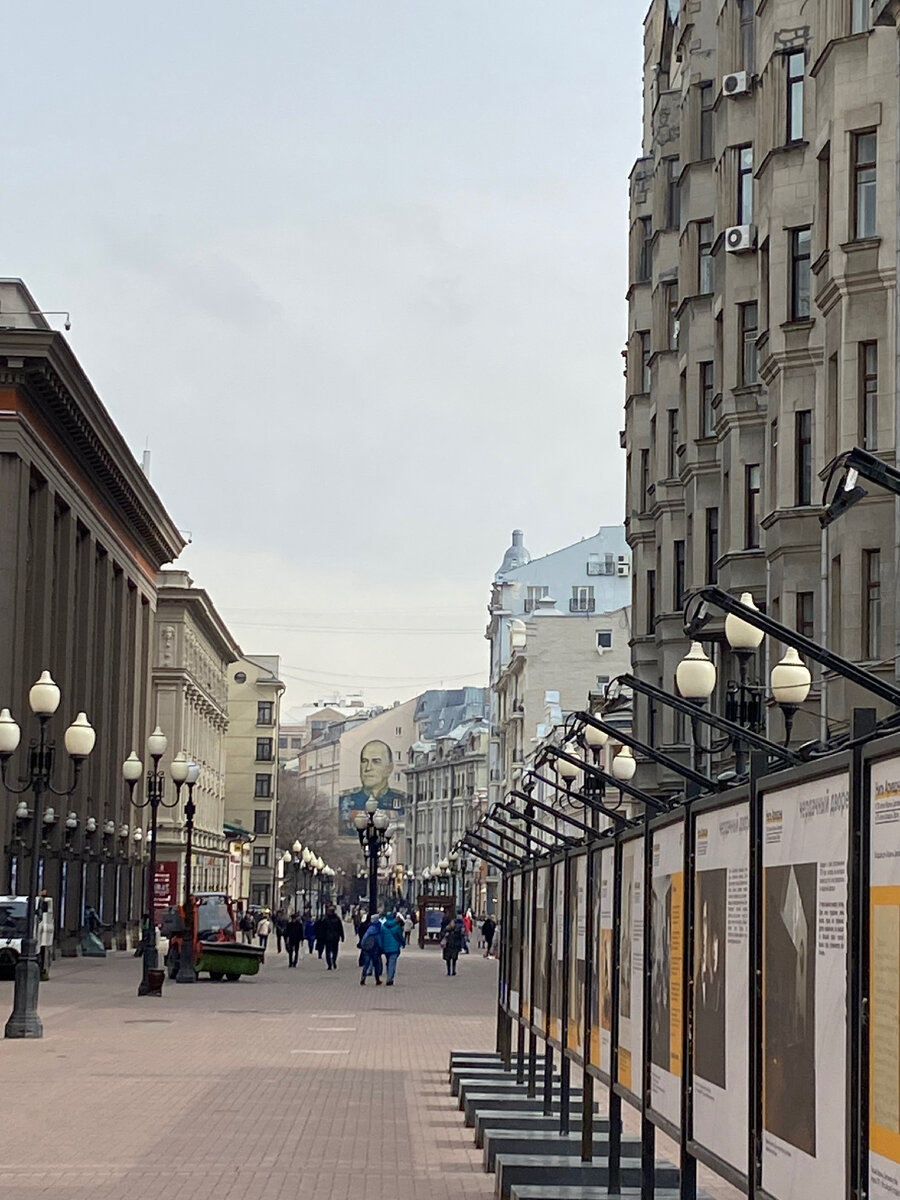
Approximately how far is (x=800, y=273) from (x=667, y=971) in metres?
29.2

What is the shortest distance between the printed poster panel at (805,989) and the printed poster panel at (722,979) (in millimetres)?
334

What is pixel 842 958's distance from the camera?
599 cm

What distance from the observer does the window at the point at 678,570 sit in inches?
1934

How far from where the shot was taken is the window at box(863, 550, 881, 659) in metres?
30.1

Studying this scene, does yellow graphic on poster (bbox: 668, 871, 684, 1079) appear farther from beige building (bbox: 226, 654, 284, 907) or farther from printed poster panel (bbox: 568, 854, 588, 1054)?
beige building (bbox: 226, 654, 284, 907)

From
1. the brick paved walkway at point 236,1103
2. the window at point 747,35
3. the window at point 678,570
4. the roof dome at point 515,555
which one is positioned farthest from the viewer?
the roof dome at point 515,555

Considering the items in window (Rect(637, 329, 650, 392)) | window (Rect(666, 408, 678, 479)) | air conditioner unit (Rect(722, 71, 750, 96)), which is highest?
air conditioner unit (Rect(722, 71, 750, 96))

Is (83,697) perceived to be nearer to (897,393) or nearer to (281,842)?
(897,393)

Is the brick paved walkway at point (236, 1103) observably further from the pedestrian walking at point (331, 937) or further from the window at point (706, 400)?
the pedestrian walking at point (331, 937)

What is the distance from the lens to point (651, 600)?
172 feet

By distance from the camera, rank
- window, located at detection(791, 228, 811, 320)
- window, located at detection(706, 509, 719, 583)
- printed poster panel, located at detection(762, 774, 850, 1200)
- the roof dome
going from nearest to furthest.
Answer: printed poster panel, located at detection(762, 774, 850, 1200), window, located at detection(791, 228, 811, 320), window, located at detection(706, 509, 719, 583), the roof dome

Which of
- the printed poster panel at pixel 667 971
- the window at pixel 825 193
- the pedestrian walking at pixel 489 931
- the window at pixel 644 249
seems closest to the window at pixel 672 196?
the window at pixel 644 249

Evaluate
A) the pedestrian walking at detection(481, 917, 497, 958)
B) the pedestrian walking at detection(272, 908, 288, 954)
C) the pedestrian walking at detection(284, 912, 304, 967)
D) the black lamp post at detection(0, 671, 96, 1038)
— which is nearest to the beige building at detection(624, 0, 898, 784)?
the black lamp post at detection(0, 671, 96, 1038)

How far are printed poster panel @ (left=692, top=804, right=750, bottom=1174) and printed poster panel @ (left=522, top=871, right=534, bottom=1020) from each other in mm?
9231
